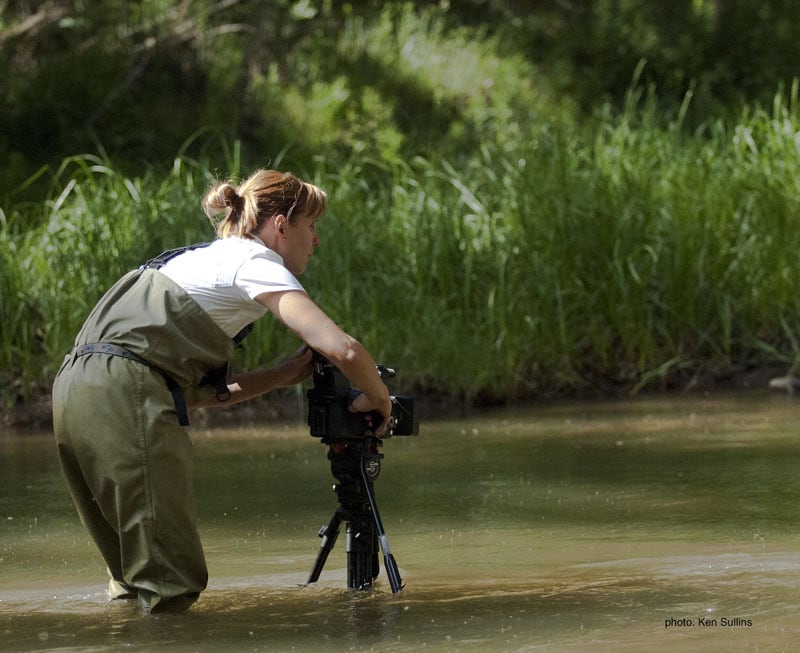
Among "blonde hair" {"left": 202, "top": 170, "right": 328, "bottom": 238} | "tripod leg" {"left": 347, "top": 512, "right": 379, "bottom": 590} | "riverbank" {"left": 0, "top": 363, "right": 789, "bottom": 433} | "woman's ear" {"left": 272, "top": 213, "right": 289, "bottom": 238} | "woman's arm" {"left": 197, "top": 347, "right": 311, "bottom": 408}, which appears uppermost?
"blonde hair" {"left": 202, "top": 170, "right": 328, "bottom": 238}

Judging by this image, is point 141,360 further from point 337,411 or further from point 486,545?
point 486,545

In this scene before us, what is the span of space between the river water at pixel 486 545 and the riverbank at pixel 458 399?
73 centimetres

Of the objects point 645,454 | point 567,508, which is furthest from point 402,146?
point 567,508

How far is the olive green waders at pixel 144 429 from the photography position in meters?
3.77

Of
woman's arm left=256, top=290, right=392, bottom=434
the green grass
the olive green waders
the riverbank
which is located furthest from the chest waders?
the green grass

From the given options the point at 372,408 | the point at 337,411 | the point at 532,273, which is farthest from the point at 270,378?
the point at 532,273

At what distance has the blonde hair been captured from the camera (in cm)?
397

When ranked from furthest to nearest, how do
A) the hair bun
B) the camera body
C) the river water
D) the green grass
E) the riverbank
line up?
1. the green grass
2. the riverbank
3. the hair bun
4. the camera body
5. the river water

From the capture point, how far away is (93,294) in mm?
8859

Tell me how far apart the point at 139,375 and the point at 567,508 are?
215 centimetres

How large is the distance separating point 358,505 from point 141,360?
73 cm

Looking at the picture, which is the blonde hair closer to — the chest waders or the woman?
the woman

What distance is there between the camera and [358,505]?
13.3 feet

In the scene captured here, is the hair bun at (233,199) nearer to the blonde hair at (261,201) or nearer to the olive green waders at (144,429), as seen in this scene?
the blonde hair at (261,201)
